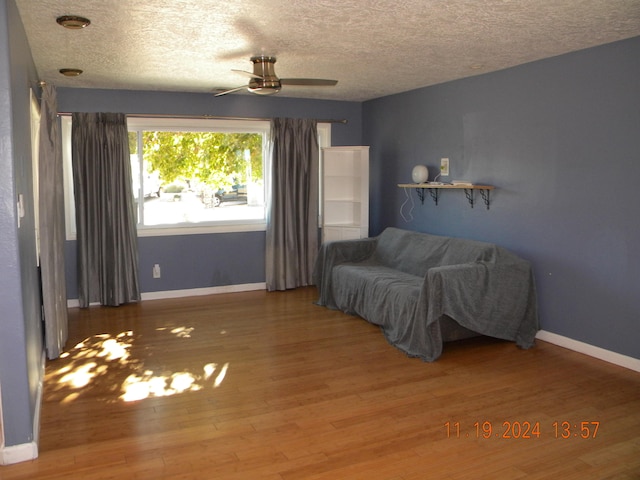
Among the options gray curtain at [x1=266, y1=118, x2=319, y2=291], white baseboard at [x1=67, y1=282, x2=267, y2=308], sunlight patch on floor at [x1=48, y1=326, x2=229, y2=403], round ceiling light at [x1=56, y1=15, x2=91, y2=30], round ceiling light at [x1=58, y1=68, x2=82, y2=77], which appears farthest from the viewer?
gray curtain at [x1=266, y1=118, x2=319, y2=291]

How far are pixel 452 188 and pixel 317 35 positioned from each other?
231cm

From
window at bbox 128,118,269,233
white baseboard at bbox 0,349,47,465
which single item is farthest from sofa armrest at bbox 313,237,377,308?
white baseboard at bbox 0,349,47,465

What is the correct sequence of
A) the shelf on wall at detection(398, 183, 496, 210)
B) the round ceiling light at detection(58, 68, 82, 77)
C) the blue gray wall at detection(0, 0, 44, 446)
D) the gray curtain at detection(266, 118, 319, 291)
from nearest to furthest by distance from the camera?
the blue gray wall at detection(0, 0, 44, 446) < the round ceiling light at detection(58, 68, 82, 77) < the shelf on wall at detection(398, 183, 496, 210) < the gray curtain at detection(266, 118, 319, 291)

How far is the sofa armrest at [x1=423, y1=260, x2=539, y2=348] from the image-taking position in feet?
13.7

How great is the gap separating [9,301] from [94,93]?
3.66 metres

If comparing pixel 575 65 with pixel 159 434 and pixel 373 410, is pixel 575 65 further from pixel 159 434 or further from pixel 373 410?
pixel 159 434

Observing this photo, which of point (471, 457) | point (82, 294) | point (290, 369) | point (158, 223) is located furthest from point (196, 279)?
point (471, 457)

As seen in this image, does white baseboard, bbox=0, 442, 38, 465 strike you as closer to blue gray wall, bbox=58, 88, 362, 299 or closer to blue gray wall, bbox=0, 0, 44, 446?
blue gray wall, bbox=0, 0, 44, 446

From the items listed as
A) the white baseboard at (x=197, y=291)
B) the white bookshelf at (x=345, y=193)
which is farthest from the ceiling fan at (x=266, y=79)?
the white baseboard at (x=197, y=291)

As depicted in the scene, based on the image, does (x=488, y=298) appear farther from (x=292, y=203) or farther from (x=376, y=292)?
(x=292, y=203)

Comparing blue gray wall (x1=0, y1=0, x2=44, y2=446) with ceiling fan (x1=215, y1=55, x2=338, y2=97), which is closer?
blue gray wall (x1=0, y1=0, x2=44, y2=446)

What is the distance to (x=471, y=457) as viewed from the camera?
277 centimetres

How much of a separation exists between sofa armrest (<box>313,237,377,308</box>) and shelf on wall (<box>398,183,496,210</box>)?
0.74 metres
